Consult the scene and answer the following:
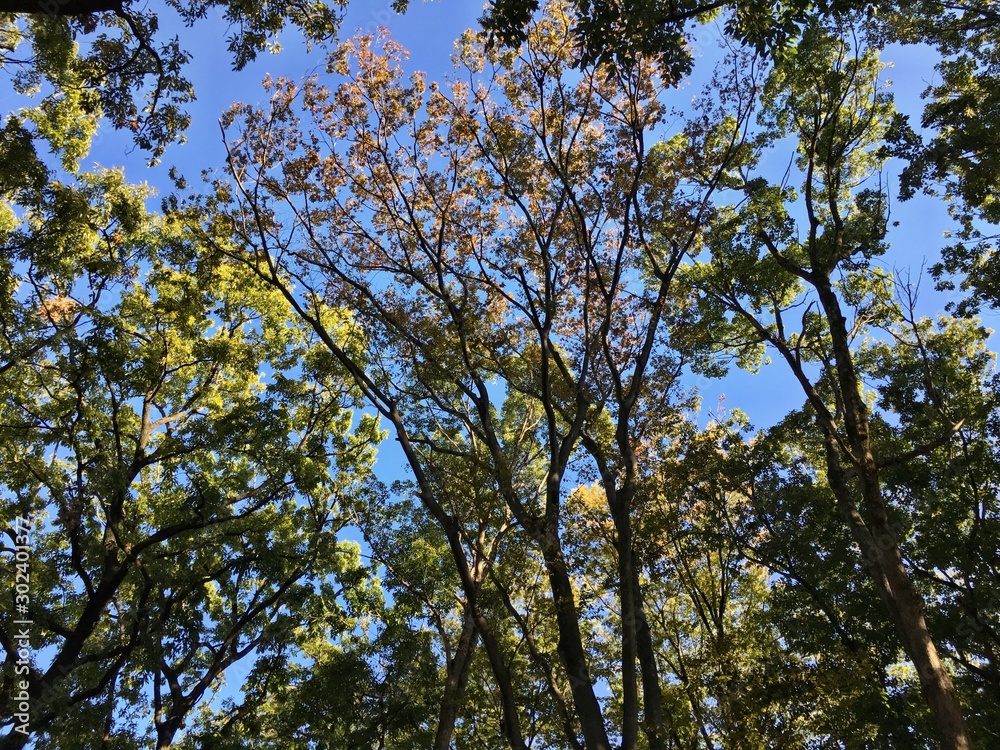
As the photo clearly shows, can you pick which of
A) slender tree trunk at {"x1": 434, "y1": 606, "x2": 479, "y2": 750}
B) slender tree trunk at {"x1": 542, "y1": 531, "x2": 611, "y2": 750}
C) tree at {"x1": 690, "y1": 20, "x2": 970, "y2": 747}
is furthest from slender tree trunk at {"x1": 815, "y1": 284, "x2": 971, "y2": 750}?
slender tree trunk at {"x1": 434, "y1": 606, "x2": 479, "y2": 750}

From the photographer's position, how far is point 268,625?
38.4 ft

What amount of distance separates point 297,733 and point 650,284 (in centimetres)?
1100

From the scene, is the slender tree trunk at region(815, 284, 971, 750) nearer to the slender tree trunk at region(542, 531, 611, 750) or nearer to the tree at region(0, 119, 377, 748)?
the slender tree trunk at region(542, 531, 611, 750)

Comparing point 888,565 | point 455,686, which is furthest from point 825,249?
point 455,686

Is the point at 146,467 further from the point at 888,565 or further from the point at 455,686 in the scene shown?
the point at 888,565

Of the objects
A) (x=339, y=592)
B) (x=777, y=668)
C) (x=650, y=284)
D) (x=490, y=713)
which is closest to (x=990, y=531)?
(x=777, y=668)

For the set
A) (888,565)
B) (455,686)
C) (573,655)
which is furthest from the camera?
(455,686)

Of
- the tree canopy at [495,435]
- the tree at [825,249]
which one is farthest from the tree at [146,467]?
the tree at [825,249]

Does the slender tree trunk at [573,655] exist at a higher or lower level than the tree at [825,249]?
lower

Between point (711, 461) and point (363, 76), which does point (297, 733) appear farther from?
point (363, 76)

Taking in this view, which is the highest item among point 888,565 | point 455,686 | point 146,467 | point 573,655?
point 146,467

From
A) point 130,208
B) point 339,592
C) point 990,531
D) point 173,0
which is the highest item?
point 130,208

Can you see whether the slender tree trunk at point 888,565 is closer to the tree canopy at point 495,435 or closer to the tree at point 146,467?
the tree canopy at point 495,435

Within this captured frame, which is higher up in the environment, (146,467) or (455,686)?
(146,467)
